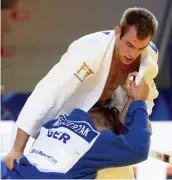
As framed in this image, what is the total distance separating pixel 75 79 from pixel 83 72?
0.11 feet

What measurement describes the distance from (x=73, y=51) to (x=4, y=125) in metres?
0.55

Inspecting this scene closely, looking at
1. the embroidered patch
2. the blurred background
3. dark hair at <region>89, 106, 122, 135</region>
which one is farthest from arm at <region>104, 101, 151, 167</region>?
the blurred background

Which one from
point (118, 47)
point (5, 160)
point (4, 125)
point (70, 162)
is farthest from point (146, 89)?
point (4, 125)

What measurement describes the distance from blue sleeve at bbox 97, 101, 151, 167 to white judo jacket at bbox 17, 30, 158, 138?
199 millimetres

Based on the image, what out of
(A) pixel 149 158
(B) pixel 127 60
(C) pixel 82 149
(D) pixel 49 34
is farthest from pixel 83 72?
(D) pixel 49 34

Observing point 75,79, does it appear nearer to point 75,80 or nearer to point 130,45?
point 75,80

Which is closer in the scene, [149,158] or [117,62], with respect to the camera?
[117,62]

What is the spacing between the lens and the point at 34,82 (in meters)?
A: 3.45

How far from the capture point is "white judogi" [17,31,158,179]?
1563mm

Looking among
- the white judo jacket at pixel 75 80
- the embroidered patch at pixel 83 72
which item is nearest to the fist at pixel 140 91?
the white judo jacket at pixel 75 80

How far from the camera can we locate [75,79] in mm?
1567

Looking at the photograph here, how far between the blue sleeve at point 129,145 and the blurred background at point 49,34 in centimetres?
187

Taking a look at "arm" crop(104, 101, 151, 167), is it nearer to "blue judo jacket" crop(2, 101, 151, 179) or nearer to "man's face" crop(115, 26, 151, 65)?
"blue judo jacket" crop(2, 101, 151, 179)

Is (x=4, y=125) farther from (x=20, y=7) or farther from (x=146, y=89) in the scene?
(x=20, y=7)
